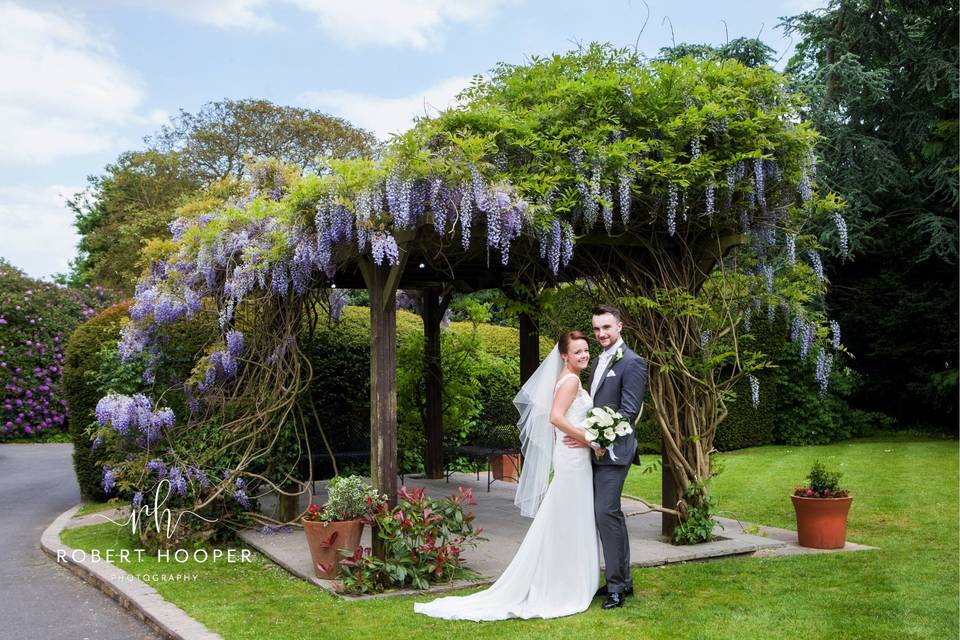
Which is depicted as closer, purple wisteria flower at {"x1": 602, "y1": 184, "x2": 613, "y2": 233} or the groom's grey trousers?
the groom's grey trousers

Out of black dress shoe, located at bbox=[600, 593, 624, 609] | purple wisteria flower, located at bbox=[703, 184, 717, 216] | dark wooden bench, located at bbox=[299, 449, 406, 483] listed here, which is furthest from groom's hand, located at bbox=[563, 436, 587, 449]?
dark wooden bench, located at bbox=[299, 449, 406, 483]

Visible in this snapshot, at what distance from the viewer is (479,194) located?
525 cm

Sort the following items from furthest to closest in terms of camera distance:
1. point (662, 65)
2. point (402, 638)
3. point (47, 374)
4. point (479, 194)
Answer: point (47, 374), point (662, 65), point (479, 194), point (402, 638)

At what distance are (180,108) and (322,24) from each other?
52.8 feet

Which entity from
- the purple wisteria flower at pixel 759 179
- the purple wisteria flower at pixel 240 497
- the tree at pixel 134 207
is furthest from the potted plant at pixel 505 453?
the tree at pixel 134 207

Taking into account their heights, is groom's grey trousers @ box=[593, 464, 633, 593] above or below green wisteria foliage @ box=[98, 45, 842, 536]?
below

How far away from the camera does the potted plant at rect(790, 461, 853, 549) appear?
21.1ft

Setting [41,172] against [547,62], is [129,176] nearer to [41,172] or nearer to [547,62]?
[41,172]

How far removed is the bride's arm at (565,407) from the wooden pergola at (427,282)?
925 millimetres

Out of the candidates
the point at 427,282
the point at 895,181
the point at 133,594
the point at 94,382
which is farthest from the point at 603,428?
the point at 895,181

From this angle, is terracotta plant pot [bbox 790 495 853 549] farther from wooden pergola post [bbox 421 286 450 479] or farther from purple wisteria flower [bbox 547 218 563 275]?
wooden pergola post [bbox 421 286 450 479]

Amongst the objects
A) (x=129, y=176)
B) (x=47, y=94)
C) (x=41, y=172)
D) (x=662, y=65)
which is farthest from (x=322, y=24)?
(x=129, y=176)

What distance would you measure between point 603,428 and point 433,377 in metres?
5.41

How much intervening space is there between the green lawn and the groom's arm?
1.11 m
